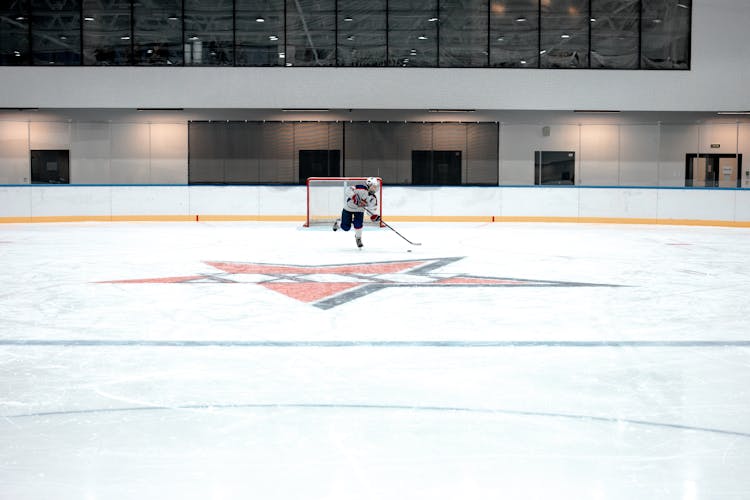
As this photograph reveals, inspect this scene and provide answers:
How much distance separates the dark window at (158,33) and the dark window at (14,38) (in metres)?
3.01

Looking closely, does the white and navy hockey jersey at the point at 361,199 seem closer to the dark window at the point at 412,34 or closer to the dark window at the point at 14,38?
the dark window at the point at 412,34

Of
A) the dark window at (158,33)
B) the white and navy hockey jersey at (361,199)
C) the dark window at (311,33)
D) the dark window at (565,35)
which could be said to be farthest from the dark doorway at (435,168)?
the white and navy hockey jersey at (361,199)

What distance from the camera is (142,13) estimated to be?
80.7 feet

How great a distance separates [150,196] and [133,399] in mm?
18853

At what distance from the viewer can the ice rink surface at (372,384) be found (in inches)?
132

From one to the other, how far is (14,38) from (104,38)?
247 cm

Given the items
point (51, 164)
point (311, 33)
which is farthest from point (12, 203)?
point (311, 33)

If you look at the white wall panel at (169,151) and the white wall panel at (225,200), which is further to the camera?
the white wall panel at (169,151)

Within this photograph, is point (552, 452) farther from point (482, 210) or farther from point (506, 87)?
point (506, 87)

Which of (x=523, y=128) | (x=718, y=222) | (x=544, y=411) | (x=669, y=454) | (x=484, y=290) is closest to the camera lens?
(x=669, y=454)

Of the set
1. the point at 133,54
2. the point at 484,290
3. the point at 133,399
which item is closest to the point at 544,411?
the point at 133,399

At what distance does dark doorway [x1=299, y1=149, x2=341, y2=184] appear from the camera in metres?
24.2

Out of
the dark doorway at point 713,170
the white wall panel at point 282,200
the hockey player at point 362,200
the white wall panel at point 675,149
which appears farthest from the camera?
the white wall panel at point 282,200

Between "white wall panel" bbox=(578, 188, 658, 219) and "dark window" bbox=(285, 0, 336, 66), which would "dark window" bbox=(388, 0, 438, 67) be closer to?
"dark window" bbox=(285, 0, 336, 66)
